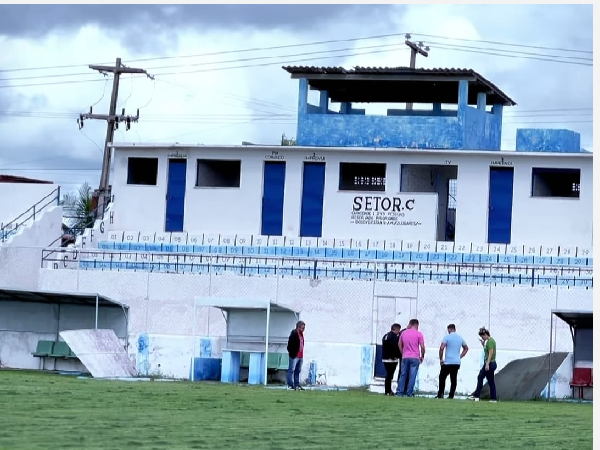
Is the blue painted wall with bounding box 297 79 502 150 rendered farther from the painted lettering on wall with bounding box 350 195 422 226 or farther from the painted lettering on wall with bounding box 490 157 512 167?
the painted lettering on wall with bounding box 350 195 422 226

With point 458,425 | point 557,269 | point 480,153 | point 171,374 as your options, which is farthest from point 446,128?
point 458,425

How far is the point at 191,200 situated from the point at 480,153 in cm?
919

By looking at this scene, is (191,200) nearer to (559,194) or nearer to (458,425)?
(559,194)

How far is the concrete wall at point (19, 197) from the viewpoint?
1811 inches

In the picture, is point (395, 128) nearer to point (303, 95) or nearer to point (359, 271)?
point (303, 95)

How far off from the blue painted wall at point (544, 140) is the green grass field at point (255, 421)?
18.3m

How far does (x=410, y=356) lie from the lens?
28.0 m

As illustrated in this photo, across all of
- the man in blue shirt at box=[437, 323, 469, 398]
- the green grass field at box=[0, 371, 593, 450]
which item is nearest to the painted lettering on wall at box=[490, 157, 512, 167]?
the man in blue shirt at box=[437, 323, 469, 398]

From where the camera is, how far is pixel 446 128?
4328 cm

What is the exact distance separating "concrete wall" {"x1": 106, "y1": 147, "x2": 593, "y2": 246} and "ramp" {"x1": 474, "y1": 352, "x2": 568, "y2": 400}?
37.2 ft

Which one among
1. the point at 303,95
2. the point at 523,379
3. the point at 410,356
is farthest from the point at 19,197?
the point at 523,379

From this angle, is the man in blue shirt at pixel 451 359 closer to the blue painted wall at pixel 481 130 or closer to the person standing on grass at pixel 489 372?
the person standing on grass at pixel 489 372

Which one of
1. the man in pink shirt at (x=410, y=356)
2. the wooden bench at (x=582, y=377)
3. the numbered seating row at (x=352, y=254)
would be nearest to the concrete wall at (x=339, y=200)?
the numbered seating row at (x=352, y=254)

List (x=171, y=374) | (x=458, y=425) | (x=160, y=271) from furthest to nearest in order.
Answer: (x=160, y=271)
(x=171, y=374)
(x=458, y=425)
